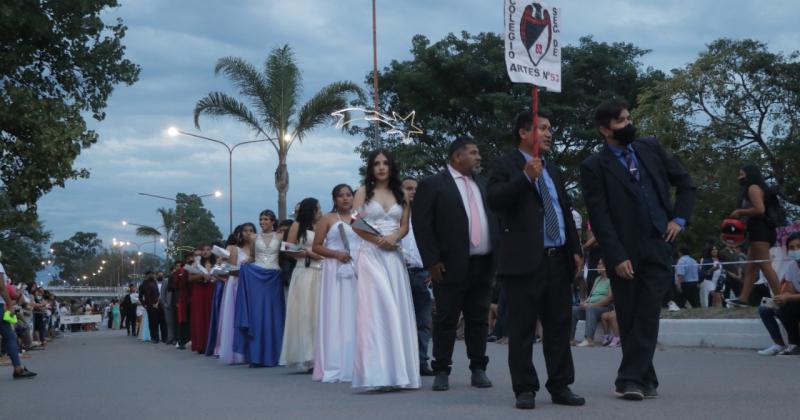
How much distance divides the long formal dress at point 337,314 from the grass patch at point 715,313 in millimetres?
5487

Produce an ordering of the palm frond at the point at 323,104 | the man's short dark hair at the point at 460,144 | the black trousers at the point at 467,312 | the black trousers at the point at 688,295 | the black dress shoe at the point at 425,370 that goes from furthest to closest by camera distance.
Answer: the palm frond at the point at 323,104
the black trousers at the point at 688,295
the black dress shoe at the point at 425,370
the man's short dark hair at the point at 460,144
the black trousers at the point at 467,312

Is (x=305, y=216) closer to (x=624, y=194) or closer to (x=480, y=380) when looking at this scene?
(x=480, y=380)

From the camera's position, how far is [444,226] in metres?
8.61

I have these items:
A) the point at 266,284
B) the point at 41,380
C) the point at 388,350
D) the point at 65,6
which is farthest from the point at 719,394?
the point at 65,6

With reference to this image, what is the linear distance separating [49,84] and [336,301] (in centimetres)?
1680

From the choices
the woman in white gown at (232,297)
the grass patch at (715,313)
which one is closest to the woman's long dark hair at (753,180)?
the grass patch at (715,313)

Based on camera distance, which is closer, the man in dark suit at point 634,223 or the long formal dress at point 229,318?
the man in dark suit at point 634,223

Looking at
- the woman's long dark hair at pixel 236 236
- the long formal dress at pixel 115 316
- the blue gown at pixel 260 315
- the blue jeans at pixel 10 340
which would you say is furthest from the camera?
the long formal dress at pixel 115 316

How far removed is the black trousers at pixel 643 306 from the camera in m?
7.05

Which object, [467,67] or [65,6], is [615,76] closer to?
[467,67]

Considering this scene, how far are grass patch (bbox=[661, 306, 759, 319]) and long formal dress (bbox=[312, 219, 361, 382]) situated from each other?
18.0 feet

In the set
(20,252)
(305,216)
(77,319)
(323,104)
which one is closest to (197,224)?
(20,252)

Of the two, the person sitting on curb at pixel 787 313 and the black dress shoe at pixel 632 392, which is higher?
Answer: the person sitting on curb at pixel 787 313

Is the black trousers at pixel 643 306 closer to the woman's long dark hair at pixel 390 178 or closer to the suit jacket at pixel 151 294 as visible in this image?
the woman's long dark hair at pixel 390 178
